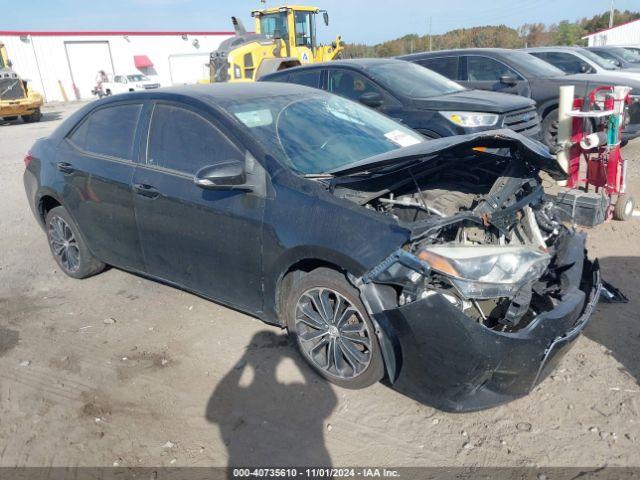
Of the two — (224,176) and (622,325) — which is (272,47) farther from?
(622,325)

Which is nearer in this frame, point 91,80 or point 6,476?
point 6,476

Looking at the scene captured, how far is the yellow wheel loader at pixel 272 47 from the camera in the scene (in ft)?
54.3

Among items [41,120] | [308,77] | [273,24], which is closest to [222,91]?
[308,77]

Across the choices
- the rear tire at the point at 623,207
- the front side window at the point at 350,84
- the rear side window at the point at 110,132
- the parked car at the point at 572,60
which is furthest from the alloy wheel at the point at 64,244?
the parked car at the point at 572,60

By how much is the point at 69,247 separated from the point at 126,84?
99.3 feet

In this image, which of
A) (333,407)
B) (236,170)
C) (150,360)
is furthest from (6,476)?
(236,170)

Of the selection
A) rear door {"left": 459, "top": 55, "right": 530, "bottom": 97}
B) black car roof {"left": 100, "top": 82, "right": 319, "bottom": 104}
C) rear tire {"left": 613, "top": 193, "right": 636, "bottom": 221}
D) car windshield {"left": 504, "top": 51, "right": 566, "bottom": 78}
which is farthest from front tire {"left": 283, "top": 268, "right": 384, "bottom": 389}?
car windshield {"left": 504, "top": 51, "right": 566, "bottom": 78}

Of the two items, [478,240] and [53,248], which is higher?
[478,240]

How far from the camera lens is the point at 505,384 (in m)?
2.79

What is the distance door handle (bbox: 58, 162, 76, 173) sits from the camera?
4.61m

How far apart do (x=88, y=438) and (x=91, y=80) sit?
138 ft

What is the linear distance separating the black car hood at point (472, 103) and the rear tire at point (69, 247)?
4543 millimetres

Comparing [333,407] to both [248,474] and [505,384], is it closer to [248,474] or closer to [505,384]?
[248,474]

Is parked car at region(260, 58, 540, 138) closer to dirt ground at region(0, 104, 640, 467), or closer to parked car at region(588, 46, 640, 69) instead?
dirt ground at region(0, 104, 640, 467)
